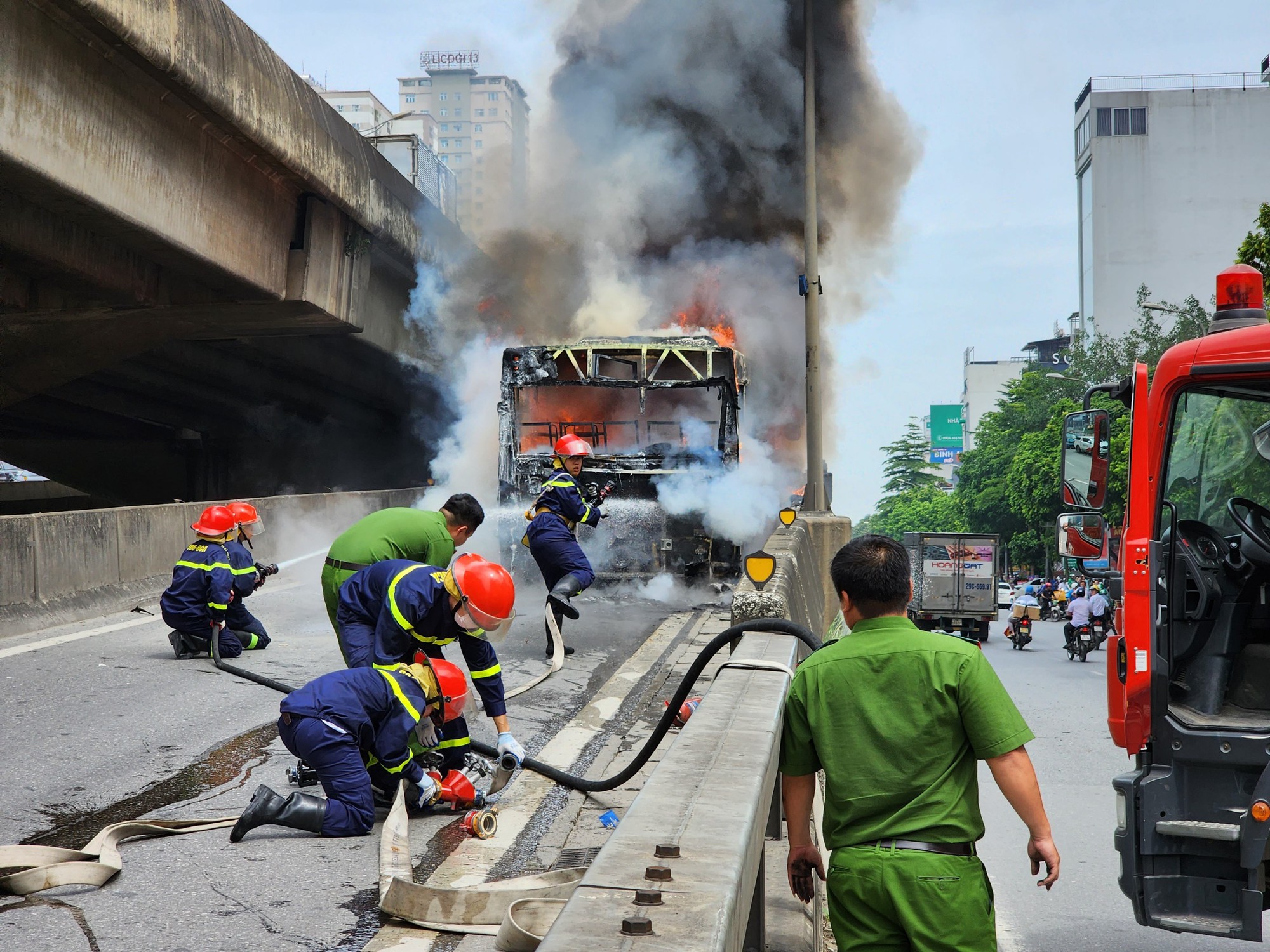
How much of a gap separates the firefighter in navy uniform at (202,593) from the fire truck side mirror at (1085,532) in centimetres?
552

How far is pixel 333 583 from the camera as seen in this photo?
21.9ft

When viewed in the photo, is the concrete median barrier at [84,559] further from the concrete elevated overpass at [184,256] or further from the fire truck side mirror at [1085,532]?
the fire truck side mirror at [1085,532]

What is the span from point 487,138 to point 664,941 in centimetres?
3128

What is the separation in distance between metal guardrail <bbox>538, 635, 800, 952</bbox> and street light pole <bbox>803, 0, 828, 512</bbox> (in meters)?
13.0

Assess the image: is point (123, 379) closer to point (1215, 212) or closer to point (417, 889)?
point (417, 889)

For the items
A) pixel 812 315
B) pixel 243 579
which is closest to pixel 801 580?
pixel 243 579

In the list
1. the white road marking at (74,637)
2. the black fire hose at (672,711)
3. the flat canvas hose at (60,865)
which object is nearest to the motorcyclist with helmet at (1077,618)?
the white road marking at (74,637)

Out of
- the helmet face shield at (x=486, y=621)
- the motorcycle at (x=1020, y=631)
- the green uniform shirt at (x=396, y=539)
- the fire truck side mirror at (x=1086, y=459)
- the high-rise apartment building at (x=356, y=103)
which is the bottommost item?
the motorcycle at (x=1020, y=631)

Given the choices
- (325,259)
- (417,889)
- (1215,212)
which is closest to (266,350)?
(325,259)

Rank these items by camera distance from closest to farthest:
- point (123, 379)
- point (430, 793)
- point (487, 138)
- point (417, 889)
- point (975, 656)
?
point (975, 656)
point (417, 889)
point (430, 793)
point (123, 379)
point (487, 138)

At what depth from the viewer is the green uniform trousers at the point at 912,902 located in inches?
113

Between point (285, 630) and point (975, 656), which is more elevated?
point (975, 656)

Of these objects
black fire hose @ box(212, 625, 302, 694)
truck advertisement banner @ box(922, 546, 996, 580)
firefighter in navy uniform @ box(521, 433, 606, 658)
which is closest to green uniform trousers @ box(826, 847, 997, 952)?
black fire hose @ box(212, 625, 302, 694)

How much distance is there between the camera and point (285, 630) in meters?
10.4
